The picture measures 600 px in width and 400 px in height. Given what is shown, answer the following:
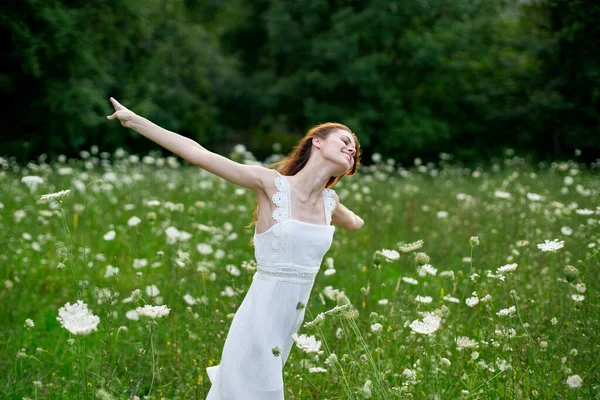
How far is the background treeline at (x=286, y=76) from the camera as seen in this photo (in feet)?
51.5

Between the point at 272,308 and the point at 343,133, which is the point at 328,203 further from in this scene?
the point at 272,308

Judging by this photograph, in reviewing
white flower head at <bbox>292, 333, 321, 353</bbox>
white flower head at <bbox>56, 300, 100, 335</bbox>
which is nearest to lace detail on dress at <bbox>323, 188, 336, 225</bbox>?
white flower head at <bbox>292, 333, 321, 353</bbox>

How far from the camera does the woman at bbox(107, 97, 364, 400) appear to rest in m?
2.40

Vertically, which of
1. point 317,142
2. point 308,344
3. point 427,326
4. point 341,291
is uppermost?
point 317,142

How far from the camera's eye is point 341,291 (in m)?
3.98

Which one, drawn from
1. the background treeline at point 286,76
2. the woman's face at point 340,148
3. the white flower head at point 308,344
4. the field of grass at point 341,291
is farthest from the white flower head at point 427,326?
the background treeline at point 286,76

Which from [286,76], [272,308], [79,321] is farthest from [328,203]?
[286,76]

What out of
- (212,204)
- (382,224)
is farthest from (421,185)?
(212,204)

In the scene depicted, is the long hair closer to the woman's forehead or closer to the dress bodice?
the woman's forehead

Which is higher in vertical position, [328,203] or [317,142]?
[317,142]

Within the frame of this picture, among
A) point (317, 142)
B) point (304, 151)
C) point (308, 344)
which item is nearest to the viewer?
point (308, 344)

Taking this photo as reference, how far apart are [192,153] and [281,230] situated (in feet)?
1.50

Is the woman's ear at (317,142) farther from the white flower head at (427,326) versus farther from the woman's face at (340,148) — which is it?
the white flower head at (427,326)

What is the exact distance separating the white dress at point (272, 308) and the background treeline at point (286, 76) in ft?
42.2
